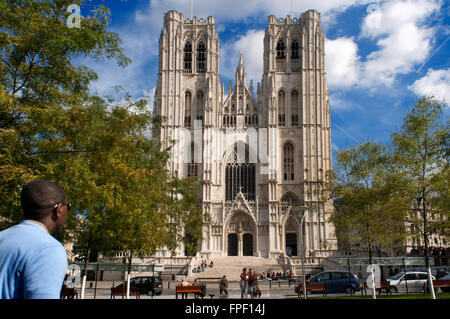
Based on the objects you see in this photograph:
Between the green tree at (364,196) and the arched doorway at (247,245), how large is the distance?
19749mm

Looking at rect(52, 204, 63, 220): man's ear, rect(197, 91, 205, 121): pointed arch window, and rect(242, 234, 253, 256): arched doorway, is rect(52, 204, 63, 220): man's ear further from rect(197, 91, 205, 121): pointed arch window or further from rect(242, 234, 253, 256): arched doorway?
rect(197, 91, 205, 121): pointed arch window

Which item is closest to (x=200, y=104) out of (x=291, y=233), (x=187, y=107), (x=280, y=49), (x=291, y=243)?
(x=187, y=107)

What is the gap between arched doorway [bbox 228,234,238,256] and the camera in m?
44.1

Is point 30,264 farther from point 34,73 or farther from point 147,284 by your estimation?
point 147,284

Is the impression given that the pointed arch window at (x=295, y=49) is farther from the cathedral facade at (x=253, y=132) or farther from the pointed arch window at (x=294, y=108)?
the pointed arch window at (x=294, y=108)

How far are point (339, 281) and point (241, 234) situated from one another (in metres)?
22.7

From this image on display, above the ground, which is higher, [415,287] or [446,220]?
[446,220]

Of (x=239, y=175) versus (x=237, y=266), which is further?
(x=239, y=175)

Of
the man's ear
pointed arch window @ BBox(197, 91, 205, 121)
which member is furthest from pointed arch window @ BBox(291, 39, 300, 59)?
the man's ear

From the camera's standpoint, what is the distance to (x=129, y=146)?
12445 mm

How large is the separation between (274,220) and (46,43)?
35.8 metres

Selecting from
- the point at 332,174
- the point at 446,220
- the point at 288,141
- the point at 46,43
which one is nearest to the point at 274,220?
the point at 288,141

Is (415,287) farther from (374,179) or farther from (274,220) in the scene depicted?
(274,220)

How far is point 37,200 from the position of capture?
2.22 meters
